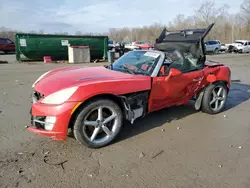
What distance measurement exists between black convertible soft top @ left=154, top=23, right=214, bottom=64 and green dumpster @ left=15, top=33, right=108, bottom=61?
1291 centimetres

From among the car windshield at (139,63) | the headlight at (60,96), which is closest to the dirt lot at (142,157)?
the headlight at (60,96)

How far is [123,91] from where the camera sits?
331cm

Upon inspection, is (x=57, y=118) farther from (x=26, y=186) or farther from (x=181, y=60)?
(x=181, y=60)

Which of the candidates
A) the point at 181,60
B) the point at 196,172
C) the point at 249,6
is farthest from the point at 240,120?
the point at 249,6

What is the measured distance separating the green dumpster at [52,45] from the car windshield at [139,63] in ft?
44.2

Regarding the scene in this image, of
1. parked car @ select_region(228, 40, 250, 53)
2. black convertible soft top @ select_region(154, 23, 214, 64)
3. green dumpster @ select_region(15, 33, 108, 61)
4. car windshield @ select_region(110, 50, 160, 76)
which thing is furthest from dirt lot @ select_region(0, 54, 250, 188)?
parked car @ select_region(228, 40, 250, 53)

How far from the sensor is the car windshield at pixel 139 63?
12.6 feet

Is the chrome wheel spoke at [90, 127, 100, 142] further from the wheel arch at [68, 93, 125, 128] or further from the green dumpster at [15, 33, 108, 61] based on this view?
the green dumpster at [15, 33, 108, 61]

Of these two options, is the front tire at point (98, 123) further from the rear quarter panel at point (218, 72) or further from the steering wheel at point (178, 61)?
the rear quarter panel at point (218, 72)

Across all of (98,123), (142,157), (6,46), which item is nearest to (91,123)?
(98,123)

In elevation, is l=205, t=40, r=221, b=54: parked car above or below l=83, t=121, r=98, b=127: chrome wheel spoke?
above

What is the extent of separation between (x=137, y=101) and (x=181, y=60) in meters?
1.44

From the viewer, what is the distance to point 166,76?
3846mm

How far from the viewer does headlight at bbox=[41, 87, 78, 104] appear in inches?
115
